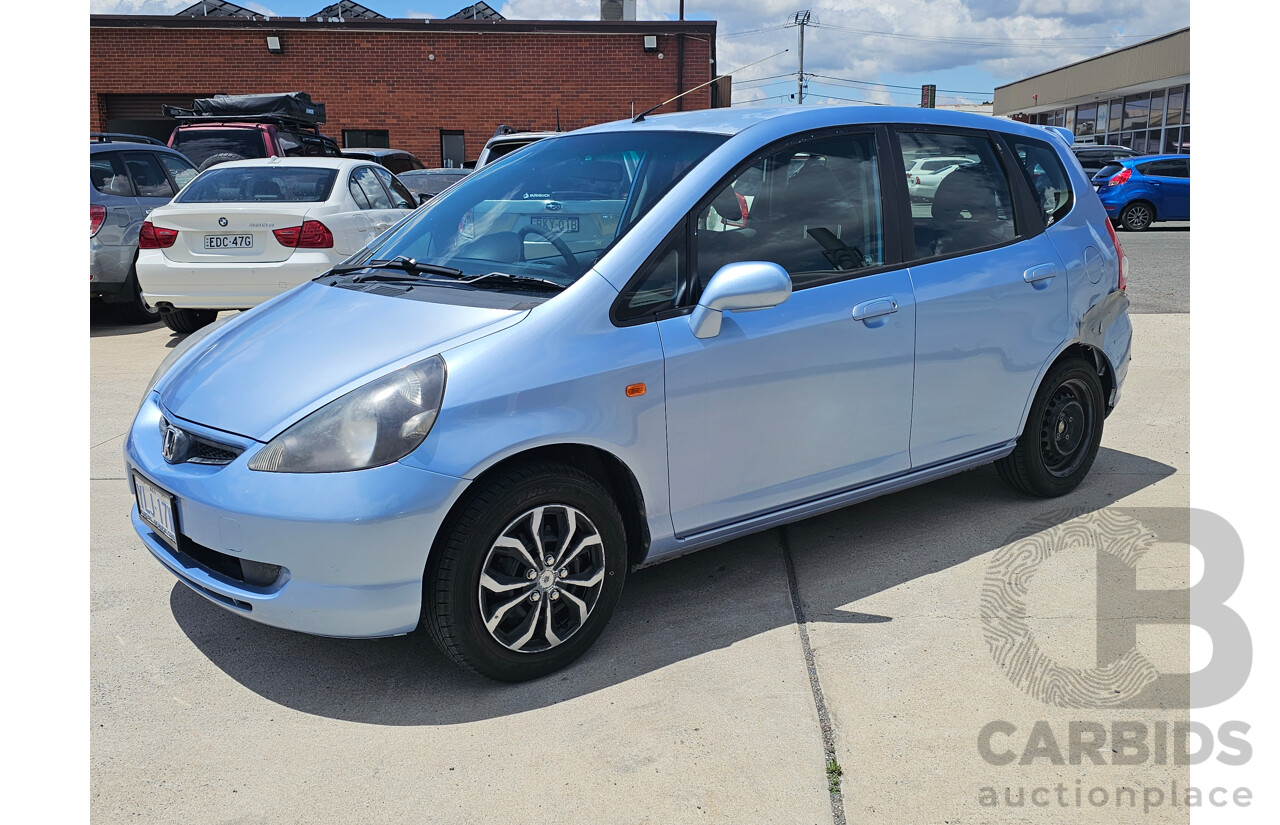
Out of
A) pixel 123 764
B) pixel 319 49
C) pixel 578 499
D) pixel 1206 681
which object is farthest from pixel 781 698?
pixel 319 49

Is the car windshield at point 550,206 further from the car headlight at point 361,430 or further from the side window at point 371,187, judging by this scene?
the side window at point 371,187

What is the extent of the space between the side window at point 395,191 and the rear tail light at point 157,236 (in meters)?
2.14

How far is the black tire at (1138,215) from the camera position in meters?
20.7

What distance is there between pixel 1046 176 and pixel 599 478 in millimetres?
2767

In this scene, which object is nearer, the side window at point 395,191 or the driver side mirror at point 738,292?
the driver side mirror at point 738,292

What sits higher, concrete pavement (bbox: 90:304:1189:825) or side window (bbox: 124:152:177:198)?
side window (bbox: 124:152:177:198)

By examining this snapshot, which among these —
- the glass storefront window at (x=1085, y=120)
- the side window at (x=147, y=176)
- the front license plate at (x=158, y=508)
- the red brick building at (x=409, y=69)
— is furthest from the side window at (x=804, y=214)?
the glass storefront window at (x=1085, y=120)

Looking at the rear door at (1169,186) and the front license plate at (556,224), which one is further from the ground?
the rear door at (1169,186)

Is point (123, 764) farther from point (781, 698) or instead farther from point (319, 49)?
point (319, 49)

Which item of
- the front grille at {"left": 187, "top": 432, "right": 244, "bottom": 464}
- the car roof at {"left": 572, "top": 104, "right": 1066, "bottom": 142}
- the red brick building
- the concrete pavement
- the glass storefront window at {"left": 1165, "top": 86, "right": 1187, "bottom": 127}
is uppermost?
the glass storefront window at {"left": 1165, "top": 86, "right": 1187, "bottom": 127}

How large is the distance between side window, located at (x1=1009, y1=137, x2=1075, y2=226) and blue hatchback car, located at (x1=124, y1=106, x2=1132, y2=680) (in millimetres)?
32

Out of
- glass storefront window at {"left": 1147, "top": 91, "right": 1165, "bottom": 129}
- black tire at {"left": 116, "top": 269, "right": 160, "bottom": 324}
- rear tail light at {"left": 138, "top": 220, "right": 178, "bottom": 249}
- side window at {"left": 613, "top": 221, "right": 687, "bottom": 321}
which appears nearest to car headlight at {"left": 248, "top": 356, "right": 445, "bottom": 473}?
side window at {"left": 613, "top": 221, "right": 687, "bottom": 321}

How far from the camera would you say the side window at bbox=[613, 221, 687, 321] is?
3273mm

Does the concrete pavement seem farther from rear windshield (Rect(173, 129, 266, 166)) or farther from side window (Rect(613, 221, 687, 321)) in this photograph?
rear windshield (Rect(173, 129, 266, 166))
